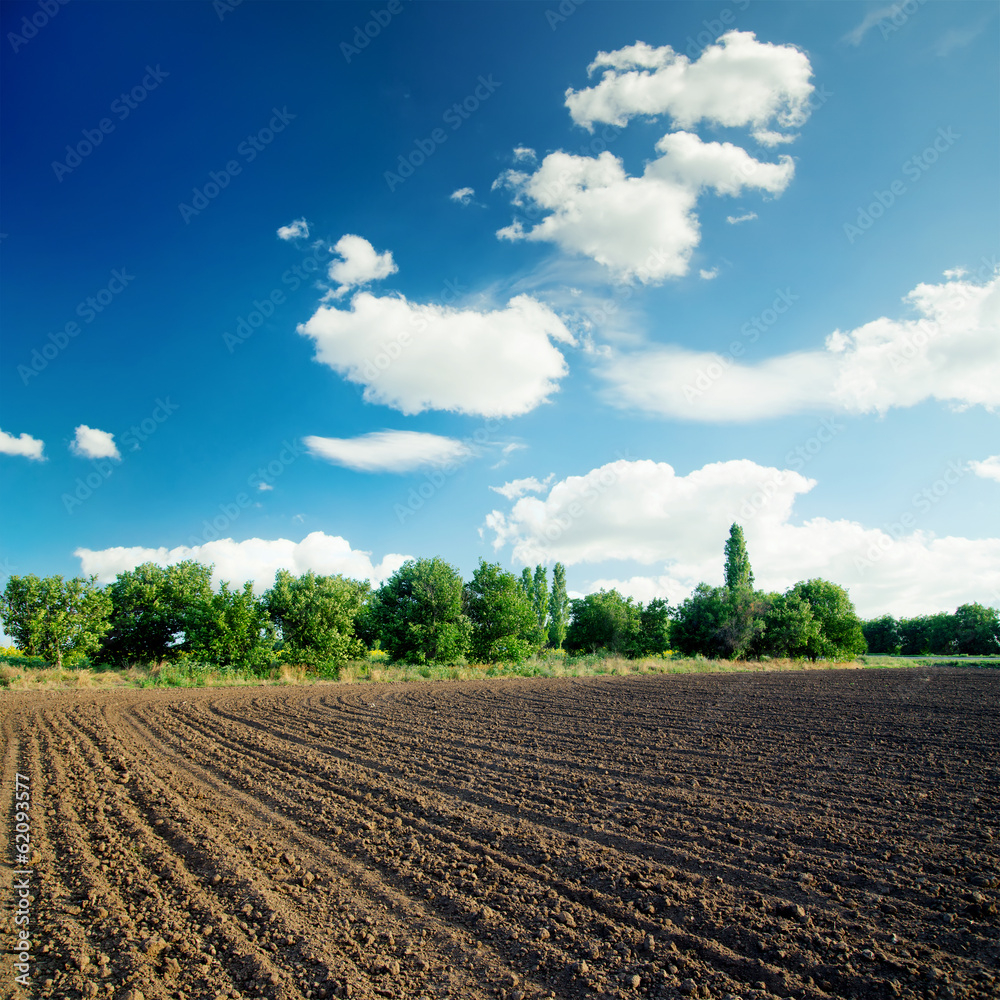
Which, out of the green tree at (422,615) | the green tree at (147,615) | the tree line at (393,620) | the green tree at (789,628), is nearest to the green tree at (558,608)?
the tree line at (393,620)

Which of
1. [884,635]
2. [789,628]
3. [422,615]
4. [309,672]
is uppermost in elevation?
[422,615]

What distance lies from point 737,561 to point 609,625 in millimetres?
16902

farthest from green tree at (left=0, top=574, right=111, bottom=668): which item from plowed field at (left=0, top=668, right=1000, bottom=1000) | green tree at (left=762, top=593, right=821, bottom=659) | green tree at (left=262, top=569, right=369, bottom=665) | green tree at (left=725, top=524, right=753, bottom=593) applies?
green tree at (left=725, top=524, right=753, bottom=593)

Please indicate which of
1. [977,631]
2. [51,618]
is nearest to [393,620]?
[51,618]

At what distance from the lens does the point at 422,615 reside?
118ft

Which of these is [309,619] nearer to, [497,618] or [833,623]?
[497,618]

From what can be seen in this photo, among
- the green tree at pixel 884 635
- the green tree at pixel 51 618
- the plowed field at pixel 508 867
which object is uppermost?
the green tree at pixel 51 618

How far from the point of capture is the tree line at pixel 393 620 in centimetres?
2880

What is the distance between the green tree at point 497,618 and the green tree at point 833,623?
29227 millimetres

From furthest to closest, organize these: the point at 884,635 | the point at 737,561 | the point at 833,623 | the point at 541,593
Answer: the point at 884,635 < the point at 541,593 < the point at 737,561 < the point at 833,623

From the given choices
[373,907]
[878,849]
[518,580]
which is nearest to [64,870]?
[373,907]

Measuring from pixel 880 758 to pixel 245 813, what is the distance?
1056 cm

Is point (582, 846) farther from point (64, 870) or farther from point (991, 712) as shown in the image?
point (991, 712)

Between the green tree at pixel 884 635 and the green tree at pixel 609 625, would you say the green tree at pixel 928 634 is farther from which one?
the green tree at pixel 609 625
